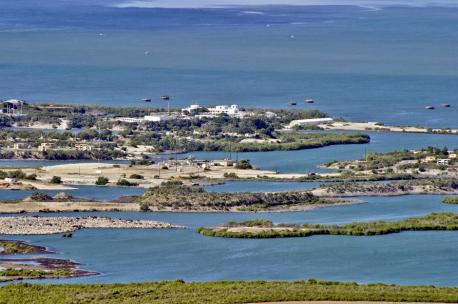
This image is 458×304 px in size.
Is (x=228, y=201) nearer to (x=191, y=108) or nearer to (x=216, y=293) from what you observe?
(x=216, y=293)

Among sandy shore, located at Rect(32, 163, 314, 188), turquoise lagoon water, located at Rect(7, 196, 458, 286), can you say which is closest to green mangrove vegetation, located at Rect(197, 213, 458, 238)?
turquoise lagoon water, located at Rect(7, 196, 458, 286)

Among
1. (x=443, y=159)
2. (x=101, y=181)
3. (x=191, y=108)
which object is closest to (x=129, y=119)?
(x=191, y=108)

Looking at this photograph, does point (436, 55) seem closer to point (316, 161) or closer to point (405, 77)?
A: point (405, 77)

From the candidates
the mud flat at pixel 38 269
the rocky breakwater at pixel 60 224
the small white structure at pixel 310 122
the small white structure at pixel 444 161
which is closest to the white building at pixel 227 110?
the small white structure at pixel 310 122

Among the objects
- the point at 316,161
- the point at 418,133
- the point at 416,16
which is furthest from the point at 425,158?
the point at 416,16

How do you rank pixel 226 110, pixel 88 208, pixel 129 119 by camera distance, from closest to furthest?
1. pixel 88 208
2. pixel 129 119
3. pixel 226 110
